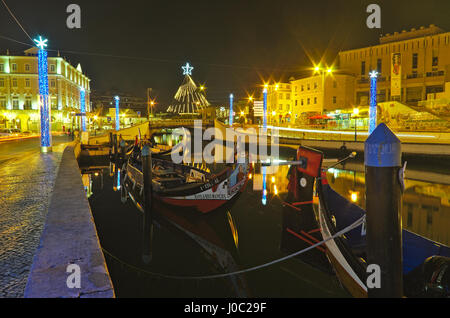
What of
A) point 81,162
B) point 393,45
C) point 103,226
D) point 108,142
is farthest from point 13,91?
point 393,45

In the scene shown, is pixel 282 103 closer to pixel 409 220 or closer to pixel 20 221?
pixel 409 220

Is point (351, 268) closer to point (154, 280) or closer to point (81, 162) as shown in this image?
point (154, 280)

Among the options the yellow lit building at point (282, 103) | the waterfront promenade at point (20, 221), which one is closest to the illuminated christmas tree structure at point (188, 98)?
the yellow lit building at point (282, 103)

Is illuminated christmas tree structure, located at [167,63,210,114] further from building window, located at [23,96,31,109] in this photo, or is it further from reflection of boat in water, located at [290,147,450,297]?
reflection of boat in water, located at [290,147,450,297]

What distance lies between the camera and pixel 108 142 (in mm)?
35594

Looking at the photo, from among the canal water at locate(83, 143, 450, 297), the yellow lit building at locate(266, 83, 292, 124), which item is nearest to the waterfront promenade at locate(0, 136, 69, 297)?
the canal water at locate(83, 143, 450, 297)

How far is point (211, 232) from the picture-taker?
Answer: 9852 millimetres

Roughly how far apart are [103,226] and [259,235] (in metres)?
5.26

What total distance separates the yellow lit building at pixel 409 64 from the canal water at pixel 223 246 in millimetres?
28099

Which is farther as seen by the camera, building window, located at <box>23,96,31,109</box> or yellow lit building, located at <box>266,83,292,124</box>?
building window, located at <box>23,96,31,109</box>

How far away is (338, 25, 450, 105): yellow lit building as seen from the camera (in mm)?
37812

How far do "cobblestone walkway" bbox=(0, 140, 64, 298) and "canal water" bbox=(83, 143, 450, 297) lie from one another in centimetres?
211

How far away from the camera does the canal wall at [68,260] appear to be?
9.86 feet

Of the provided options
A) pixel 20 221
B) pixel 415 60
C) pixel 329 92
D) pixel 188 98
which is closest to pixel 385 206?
pixel 20 221
